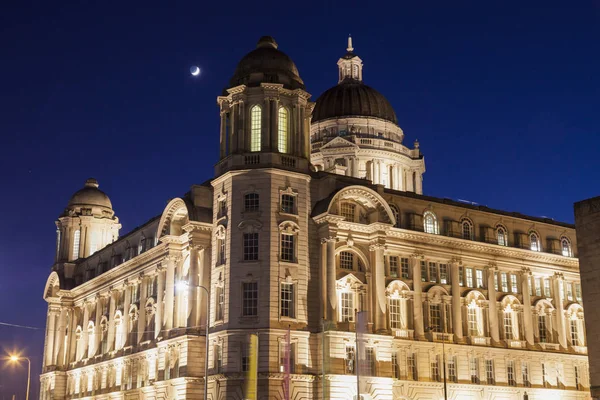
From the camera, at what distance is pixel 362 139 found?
4213 inches

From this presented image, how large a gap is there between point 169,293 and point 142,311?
1162 cm

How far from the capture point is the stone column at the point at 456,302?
8150 centimetres

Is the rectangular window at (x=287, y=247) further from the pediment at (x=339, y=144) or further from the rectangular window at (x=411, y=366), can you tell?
the pediment at (x=339, y=144)

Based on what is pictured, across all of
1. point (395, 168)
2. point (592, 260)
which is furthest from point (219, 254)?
point (395, 168)

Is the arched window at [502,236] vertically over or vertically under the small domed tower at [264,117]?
under

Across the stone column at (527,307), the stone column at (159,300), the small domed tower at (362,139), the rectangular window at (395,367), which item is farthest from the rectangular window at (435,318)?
the small domed tower at (362,139)

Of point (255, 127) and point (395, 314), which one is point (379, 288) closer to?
point (395, 314)

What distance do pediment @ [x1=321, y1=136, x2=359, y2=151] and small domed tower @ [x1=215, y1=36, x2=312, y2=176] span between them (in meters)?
28.1

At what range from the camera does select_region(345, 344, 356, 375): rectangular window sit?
7150 centimetres

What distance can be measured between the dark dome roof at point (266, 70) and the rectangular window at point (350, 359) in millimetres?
23286

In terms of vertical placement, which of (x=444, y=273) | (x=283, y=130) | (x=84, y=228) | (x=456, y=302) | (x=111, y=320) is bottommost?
(x=456, y=302)

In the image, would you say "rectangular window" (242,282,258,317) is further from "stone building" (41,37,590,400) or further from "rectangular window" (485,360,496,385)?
"rectangular window" (485,360,496,385)

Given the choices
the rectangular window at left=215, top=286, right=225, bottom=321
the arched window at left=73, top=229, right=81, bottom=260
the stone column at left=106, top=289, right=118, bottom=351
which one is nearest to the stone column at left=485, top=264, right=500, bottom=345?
the rectangular window at left=215, top=286, right=225, bottom=321

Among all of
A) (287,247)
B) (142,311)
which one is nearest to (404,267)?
(287,247)
